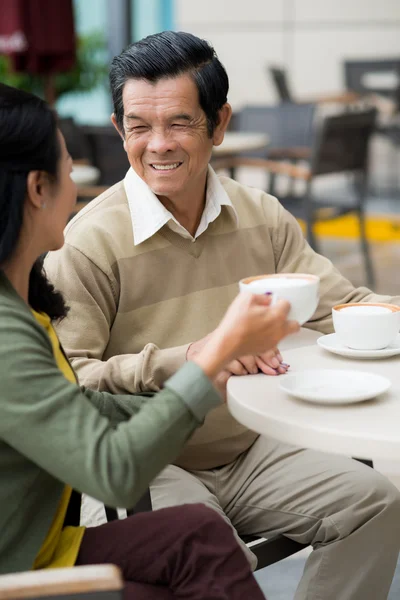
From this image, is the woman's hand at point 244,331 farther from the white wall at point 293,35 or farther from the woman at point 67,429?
the white wall at point 293,35

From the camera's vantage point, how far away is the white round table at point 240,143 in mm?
5680

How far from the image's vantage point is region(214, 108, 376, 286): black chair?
17.5ft

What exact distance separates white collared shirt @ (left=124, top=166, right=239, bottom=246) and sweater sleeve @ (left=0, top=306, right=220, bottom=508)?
72 centimetres

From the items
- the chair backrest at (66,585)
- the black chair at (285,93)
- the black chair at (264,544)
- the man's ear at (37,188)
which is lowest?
the black chair at (285,93)

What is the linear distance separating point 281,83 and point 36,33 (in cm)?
245

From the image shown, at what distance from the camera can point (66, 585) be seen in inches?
40.6

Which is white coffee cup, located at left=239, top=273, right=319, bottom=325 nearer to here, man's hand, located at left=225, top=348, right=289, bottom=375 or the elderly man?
man's hand, located at left=225, top=348, right=289, bottom=375

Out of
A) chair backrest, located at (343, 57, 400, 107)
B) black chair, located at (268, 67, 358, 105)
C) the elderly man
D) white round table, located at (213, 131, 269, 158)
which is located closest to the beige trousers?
the elderly man

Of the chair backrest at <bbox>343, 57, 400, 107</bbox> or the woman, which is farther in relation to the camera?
the chair backrest at <bbox>343, 57, 400, 107</bbox>

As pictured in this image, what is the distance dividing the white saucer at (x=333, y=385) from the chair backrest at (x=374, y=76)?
6.27m

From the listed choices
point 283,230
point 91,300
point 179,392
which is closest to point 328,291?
point 283,230

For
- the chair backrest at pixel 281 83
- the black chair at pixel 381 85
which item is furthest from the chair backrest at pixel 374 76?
the chair backrest at pixel 281 83

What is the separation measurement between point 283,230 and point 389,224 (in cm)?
582

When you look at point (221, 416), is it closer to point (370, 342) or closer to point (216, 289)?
point (216, 289)
